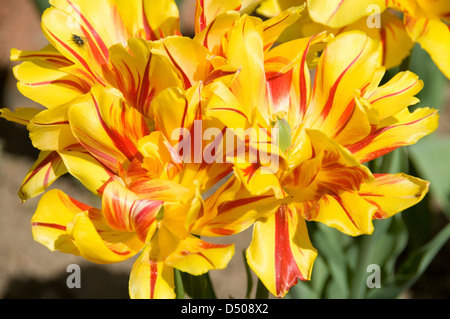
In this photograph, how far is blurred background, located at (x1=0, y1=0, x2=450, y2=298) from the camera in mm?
1241

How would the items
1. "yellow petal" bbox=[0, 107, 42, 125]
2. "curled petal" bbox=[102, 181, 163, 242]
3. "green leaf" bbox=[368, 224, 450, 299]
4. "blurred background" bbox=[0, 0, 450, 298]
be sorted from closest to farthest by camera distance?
"curled petal" bbox=[102, 181, 163, 242] < "yellow petal" bbox=[0, 107, 42, 125] < "green leaf" bbox=[368, 224, 450, 299] < "blurred background" bbox=[0, 0, 450, 298]

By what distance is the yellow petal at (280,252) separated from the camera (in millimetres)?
505

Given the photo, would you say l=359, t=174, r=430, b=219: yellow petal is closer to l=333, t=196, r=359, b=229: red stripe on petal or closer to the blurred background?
l=333, t=196, r=359, b=229: red stripe on petal

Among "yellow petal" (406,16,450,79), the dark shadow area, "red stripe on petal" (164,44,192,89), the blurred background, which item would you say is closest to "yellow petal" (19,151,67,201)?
"red stripe on petal" (164,44,192,89)

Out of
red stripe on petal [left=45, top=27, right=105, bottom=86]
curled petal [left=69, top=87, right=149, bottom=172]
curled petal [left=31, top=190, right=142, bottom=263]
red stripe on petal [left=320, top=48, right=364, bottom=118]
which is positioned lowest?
curled petal [left=31, top=190, right=142, bottom=263]

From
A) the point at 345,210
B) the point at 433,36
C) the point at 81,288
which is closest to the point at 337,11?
the point at 433,36

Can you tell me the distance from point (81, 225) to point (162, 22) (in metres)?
0.22

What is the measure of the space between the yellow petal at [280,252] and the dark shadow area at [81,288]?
86 cm

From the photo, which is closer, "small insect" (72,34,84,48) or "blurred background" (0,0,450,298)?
"small insect" (72,34,84,48)

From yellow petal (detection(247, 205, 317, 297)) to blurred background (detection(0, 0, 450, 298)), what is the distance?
600 mm

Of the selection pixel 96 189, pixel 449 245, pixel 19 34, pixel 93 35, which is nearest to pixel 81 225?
pixel 96 189

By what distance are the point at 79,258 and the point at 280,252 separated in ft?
3.23

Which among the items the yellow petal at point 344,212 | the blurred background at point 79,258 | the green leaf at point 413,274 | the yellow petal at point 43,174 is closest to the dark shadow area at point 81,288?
the blurred background at point 79,258

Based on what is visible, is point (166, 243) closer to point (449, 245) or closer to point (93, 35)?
point (93, 35)
